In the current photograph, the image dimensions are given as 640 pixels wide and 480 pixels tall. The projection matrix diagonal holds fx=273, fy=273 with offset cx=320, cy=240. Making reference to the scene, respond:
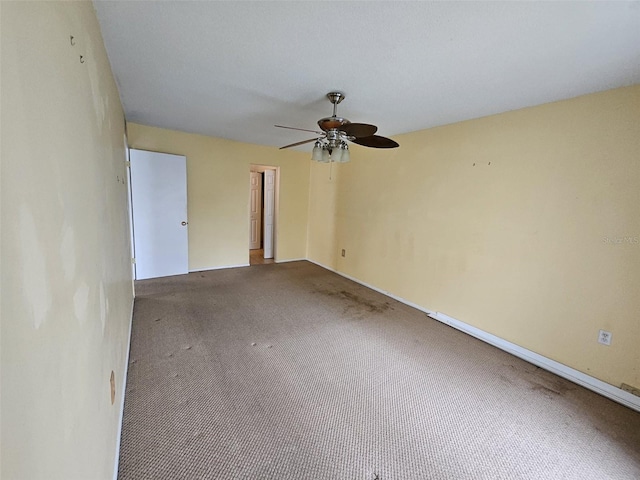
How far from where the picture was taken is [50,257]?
0.67 meters

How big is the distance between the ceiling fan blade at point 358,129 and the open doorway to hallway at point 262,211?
3238 mm

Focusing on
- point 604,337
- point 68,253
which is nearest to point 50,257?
point 68,253

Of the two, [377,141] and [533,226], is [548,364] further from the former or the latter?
[377,141]

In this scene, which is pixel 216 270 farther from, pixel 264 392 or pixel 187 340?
Result: pixel 264 392

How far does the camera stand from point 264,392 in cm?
194

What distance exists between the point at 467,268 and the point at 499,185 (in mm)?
926


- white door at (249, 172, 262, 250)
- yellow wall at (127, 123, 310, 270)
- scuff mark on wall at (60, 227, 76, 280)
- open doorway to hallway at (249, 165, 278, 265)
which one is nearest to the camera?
scuff mark on wall at (60, 227, 76, 280)

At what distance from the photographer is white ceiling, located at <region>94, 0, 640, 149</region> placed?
4.49ft

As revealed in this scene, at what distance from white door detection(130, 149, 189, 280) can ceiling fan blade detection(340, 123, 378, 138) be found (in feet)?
9.77

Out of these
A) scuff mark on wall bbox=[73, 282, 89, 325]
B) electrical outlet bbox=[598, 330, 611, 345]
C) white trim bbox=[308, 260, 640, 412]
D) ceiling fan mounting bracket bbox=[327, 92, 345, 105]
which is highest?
ceiling fan mounting bracket bbox=[327, 92, 345, 105]

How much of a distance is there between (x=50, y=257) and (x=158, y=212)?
12.5 feet

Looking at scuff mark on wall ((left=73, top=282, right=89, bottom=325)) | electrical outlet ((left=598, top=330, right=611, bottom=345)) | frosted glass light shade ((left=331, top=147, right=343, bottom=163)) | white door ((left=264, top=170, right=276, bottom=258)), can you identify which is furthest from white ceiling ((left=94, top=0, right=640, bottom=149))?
white door ((left=264, top=170, right=276, bottom=258))

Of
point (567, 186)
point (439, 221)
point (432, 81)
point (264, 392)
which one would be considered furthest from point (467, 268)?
point (264, 392)

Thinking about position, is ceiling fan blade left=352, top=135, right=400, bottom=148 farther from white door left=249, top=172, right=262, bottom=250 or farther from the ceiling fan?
white door left=249, top=172, right=262, bottom=250
